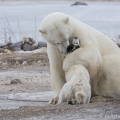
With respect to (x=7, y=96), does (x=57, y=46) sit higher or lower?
higher

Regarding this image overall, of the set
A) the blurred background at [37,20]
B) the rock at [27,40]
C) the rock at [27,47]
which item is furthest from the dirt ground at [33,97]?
the blurred background at [37,20]

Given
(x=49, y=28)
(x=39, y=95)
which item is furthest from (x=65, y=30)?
(x=39, y=95)

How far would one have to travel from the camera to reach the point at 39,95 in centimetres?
813

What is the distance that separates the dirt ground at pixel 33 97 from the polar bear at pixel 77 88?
6.0 inches

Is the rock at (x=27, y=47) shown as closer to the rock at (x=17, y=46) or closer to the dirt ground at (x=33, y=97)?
the rock at (x=17, y=46)

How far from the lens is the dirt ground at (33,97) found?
17.4 feet

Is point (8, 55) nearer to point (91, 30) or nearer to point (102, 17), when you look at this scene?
point (91, 30)

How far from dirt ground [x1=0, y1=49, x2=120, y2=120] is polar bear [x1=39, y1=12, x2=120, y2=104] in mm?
398

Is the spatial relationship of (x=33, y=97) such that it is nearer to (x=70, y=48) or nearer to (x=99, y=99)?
(x=99, y=99)

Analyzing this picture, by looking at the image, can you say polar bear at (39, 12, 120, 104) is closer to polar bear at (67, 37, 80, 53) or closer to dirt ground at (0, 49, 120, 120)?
polar bear at (67, 37, 80, 53)

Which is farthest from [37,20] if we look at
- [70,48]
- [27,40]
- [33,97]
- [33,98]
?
[70,48]

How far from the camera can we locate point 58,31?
6.59 m

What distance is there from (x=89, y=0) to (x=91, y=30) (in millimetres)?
46609

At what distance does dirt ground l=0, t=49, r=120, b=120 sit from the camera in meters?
5.30
